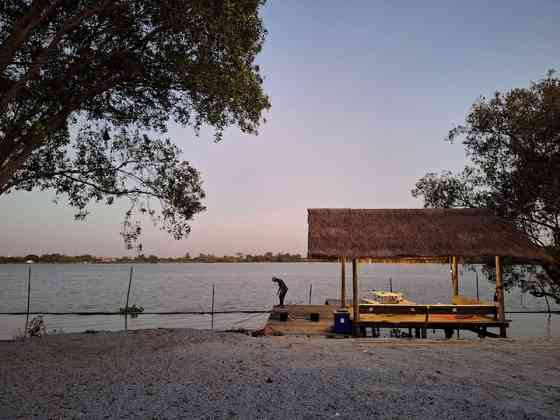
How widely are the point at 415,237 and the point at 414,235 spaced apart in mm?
→ 108

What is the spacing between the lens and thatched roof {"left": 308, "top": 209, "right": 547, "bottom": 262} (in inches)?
547

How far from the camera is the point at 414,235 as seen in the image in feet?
48.3

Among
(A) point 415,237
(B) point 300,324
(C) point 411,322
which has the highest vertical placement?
(A) point 415,237

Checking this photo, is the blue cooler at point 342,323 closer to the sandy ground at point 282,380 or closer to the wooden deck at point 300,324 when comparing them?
the wooden deck at point 300,324

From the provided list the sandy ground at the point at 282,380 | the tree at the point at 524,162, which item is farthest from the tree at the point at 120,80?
the tree at the point at 524,162

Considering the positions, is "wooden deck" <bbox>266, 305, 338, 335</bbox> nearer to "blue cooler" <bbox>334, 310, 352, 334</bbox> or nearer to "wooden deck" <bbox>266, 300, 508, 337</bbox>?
"wooden deck" <bbox>266, 300, 508, 337</bbox>

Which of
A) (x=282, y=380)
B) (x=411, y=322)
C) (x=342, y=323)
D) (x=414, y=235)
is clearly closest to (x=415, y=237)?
(x=414, y=235)

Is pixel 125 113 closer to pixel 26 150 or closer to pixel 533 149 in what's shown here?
pixel 26 150

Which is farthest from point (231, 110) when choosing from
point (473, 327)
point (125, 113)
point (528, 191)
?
point (528, 191)

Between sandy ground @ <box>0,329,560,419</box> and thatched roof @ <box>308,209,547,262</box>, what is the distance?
3178 mm

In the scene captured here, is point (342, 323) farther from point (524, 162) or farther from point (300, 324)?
point (524, 162)

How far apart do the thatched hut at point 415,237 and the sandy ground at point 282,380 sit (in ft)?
10.2

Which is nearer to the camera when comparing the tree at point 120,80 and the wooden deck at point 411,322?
the tree at point 120,80

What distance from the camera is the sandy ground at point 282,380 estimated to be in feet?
19.3
